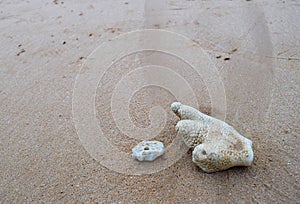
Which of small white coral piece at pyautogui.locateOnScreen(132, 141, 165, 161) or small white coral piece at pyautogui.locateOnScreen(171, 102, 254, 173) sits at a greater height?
small white coral piece at pyautogui.locateOnScreen(171, 102, 254, 173)

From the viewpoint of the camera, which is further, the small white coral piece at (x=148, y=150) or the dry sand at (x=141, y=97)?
the small white coral piece at (x=148, y=150)

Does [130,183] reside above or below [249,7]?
below

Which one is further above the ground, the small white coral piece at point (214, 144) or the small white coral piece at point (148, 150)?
the small white coral piece at point (214, 144)

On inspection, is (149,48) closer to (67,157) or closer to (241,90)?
(241,90)

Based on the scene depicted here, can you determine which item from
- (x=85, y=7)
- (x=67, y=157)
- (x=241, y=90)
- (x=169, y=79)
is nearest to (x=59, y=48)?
(x=85, y=7)

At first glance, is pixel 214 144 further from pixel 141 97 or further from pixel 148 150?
pixel 141 97
